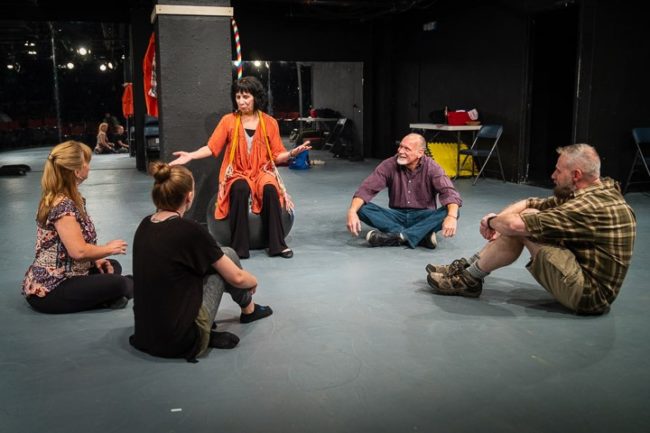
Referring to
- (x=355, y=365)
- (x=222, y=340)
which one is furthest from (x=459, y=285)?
(x=222, y=340)

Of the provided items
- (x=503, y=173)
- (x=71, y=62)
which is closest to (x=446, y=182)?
(x=503, y=173)

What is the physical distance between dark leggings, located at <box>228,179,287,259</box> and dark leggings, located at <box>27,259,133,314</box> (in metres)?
1.31

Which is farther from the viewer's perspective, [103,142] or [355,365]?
[103,142]

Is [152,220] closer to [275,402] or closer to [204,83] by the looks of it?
[275,402]

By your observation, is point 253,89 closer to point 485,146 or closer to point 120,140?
point 485,146

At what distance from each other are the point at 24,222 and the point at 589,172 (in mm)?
5128

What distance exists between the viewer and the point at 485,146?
9656 mm

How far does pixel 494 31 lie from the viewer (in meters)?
9.22

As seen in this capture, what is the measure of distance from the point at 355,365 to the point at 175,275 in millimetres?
831

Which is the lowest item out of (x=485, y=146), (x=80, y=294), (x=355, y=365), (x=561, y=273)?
(x=355, y=365)

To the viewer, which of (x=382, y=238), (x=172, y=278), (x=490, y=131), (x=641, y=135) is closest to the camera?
(x=172, y=278)

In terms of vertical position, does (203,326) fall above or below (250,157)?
below

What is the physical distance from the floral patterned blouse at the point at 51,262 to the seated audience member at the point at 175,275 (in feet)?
2.50

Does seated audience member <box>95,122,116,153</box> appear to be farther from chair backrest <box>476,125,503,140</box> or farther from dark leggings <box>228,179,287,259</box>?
dark leggings <box>228,179,287,259</box>
